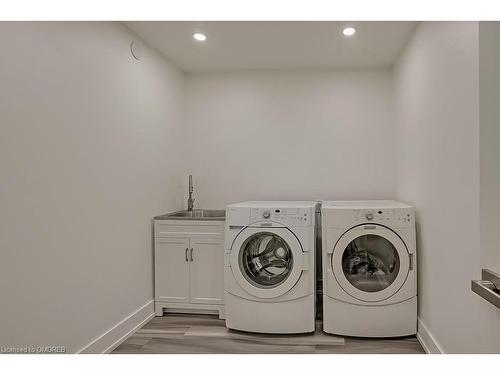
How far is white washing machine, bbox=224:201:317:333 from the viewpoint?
2699mm

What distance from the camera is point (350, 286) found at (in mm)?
2660

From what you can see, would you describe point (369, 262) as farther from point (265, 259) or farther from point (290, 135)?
point (290, 135)

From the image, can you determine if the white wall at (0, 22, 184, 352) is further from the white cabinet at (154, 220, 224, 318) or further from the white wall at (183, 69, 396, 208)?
the white wall at (183, 69, 396, 208)

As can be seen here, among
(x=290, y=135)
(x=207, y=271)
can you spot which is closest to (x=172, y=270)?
(x=207, y=271)

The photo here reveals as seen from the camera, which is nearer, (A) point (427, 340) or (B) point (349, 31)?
(A) point (427, 340)

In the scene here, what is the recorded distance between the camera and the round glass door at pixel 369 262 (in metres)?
2.68

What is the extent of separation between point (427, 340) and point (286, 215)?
1.26 meters

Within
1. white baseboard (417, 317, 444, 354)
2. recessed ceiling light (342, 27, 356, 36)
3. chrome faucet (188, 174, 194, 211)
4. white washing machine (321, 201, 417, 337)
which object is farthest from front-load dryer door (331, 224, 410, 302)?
chrome faucet (188, 174, 194, 211)

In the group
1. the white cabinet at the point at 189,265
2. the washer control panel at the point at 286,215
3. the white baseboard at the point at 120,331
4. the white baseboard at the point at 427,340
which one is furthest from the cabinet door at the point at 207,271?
the white baseboard at the point at 427,340

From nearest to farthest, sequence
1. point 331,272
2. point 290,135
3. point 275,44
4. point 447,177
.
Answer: point 447,177 < point 331,272 < point 275,44 < point 290,135

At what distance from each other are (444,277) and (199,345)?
66.2 inches

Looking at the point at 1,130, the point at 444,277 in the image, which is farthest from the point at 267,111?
the point at 1,130

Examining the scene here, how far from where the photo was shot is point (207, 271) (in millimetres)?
3064

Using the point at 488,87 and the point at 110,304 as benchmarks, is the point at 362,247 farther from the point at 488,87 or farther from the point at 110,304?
the point at 110,304
